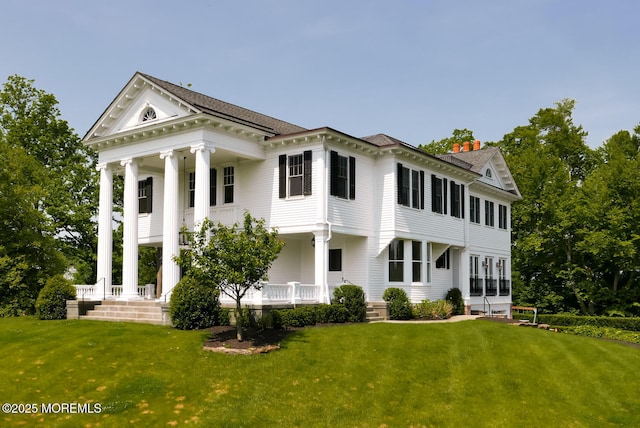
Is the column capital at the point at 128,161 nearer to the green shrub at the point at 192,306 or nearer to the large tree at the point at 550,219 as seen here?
the green shrub at the point at 192,306

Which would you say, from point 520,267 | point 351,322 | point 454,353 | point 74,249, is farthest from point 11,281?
point 520,267

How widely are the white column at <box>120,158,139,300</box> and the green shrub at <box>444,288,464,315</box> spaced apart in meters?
15.3

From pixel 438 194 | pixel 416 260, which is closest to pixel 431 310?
pixel 416 260

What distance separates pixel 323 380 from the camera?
1605 centimetres

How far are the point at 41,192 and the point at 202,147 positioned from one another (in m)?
12.9

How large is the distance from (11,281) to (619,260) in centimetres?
3721

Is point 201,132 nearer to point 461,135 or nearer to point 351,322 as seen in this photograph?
point 351,322

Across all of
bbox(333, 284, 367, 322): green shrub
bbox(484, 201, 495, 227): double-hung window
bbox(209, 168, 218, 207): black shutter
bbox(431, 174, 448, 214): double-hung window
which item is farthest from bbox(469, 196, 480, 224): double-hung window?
bbox(209, 168, 218, 207): black shutter

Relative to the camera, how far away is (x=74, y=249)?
42125mm

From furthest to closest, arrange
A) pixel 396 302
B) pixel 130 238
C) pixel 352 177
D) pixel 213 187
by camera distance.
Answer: pixel 213 187, pixel 130 238, pixel 396 302, pixel 352 177

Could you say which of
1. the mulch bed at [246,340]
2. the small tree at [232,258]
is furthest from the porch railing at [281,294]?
the small tree at [232,258]

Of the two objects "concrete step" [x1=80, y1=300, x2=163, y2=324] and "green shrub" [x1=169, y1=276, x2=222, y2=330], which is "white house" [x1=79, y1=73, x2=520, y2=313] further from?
"green shrub" [x1=169, y1=276, x2=222, y2=330]

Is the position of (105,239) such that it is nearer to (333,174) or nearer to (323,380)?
(333,174)

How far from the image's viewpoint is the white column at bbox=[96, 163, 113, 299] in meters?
27.7
